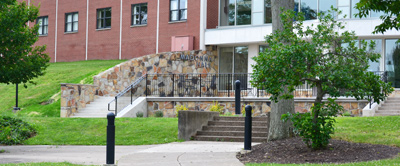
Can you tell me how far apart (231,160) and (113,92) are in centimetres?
1630

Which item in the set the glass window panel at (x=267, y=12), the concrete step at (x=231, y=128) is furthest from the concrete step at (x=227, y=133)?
the glass window panel at (x=267, y=12)

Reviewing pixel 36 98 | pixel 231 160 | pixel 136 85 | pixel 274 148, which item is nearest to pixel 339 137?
pixel 274 148

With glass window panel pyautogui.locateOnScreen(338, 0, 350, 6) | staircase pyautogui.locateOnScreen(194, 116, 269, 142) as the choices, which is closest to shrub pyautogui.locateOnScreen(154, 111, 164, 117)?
staircase pyautogui.locateOnScreen(194, 116, 269, 142)

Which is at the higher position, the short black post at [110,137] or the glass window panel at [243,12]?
the glass window panel at [243,12]

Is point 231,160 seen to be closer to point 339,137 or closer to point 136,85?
point 339,137

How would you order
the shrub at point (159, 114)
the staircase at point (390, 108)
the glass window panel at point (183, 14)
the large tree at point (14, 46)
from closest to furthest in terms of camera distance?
1. the large tree at point (14, 46)
2. the staircase at point (390, 108)
3. the shrub at point (159, 114)
4. the glass window panel at point (183, 14)

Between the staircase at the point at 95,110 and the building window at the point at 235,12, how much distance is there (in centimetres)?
929

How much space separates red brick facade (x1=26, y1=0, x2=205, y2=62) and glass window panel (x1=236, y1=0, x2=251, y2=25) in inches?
92.9

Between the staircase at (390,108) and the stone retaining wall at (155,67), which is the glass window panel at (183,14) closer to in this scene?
the stone retaining wall at (155,67)

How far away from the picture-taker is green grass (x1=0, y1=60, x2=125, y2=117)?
83.5ft

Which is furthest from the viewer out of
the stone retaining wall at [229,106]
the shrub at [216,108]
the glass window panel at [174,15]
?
the glass window panel at [174,15]

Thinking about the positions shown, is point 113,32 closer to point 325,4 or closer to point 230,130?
point 325,4

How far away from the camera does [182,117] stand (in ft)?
54.9

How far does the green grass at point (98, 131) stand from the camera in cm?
1669
